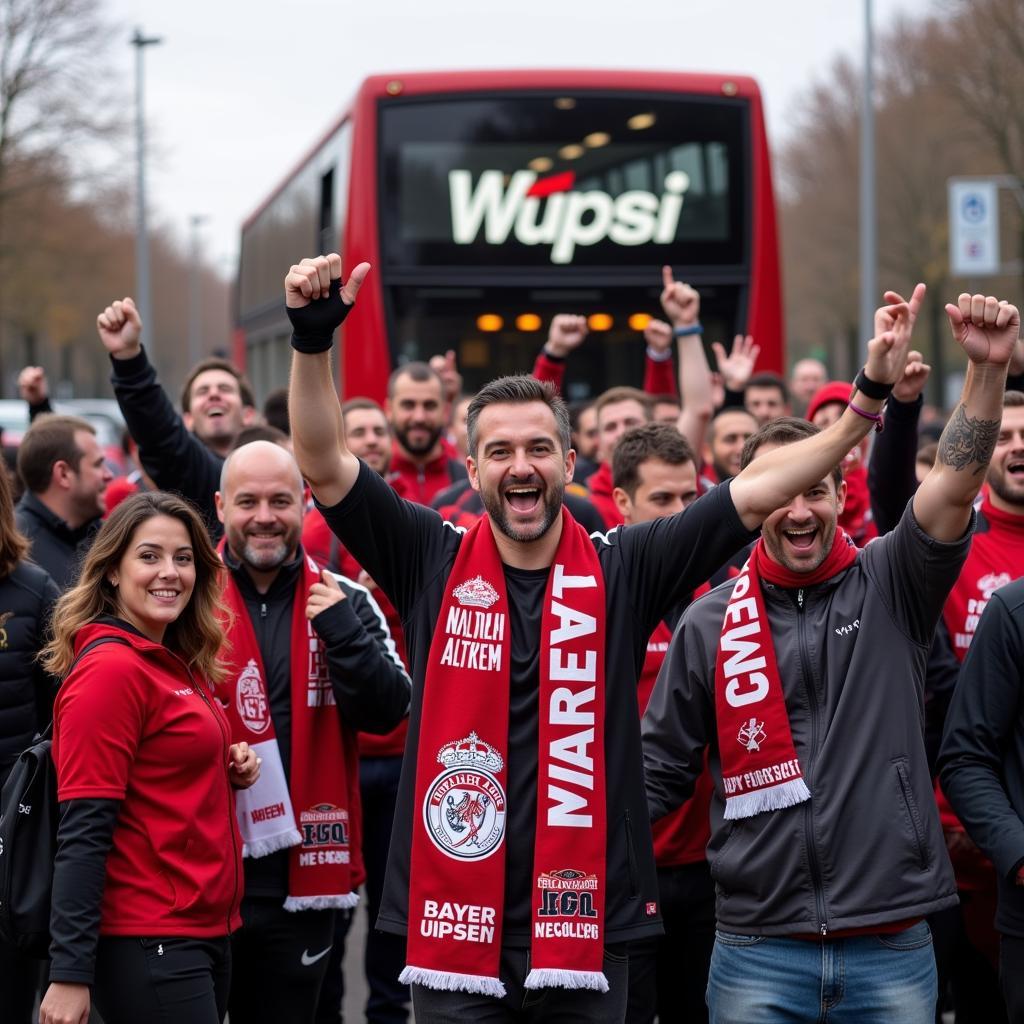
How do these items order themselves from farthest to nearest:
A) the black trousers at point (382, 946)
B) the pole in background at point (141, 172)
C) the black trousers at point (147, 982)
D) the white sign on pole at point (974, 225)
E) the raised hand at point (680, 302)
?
the pole in background at point (141, 172)
the white sign on pole at point (974, 225)
the raised hand at point (680, 302)
the black trousers at point (382, 946)
the black trousers at point (147, 982)

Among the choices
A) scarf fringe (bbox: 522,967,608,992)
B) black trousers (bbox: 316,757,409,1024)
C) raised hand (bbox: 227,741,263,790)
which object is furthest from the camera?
black trousers (bbox: 316,757,409,1024)

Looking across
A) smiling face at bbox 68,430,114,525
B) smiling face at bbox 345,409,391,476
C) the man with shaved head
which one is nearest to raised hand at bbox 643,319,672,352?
smiling face at bbox 345,409,391,476

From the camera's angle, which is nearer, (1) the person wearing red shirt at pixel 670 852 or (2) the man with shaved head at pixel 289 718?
(2) the man with shaved head at pixel 289 718

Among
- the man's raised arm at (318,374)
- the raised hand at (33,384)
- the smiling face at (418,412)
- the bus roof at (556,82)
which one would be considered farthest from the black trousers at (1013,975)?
the bus roof at (556,82)

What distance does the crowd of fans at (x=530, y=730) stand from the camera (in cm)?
365

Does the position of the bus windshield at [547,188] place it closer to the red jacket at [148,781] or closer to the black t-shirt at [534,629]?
the red jacket at [148,781]

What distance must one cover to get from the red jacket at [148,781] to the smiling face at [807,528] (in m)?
1.42

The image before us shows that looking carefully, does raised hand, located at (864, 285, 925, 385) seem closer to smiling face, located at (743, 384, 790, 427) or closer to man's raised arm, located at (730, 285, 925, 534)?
man's raised arm, located at (730, 285, 925, 534)

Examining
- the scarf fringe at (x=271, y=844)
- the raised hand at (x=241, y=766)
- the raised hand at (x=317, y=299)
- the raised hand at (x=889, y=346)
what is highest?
the raised hand at (x=317, y=299)

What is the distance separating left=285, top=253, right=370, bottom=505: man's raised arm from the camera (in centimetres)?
357

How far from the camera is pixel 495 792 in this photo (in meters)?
3.64

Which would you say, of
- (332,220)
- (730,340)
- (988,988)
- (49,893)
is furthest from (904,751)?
(332,220)

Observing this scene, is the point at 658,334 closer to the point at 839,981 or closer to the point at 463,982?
the point at 839,981

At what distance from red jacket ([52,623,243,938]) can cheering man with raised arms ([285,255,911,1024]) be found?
52cm
